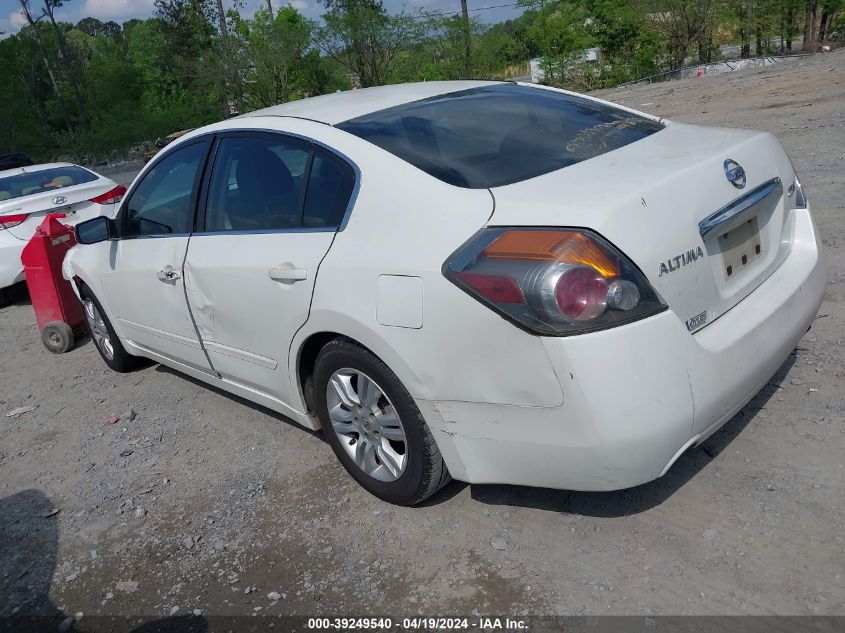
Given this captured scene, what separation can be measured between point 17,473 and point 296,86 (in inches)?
1318

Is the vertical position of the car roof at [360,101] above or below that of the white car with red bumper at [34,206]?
above

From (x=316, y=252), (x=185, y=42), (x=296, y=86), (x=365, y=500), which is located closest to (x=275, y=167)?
(x=316, y=252)

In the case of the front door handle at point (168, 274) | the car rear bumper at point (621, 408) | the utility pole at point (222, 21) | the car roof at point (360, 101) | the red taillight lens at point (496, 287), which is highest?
the utility pole at point (222, 21)

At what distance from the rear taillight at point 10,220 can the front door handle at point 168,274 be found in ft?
14.5

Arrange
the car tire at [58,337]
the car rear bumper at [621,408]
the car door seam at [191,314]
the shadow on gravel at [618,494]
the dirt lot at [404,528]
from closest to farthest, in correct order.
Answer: the car rear bumper at [621,408], the dirt lot at [404,528], the shadow on gravel at [618,494], the car door seam at [191,314], the car tire at [58,337]

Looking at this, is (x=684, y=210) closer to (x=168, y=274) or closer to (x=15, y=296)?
(x=168, y=274)

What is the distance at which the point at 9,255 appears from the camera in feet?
25.4

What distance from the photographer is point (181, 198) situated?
4148mm

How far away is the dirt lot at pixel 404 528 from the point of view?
2662mm

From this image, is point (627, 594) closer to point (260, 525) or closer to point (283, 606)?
point (283, 606)

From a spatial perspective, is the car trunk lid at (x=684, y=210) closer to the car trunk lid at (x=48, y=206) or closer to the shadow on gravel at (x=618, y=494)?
the shadow on gravel at (x=618, y=494)

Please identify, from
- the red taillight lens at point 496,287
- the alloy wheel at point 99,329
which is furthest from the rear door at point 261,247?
the alloy wheel at point 99,329

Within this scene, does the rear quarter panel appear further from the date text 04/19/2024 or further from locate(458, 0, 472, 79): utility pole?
locate(458, 0, 472, 79): utility pole

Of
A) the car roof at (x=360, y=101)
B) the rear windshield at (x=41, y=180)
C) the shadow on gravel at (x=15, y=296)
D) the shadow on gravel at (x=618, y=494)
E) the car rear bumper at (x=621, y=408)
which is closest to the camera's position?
the car rear bumper at (x=621, y=408)
